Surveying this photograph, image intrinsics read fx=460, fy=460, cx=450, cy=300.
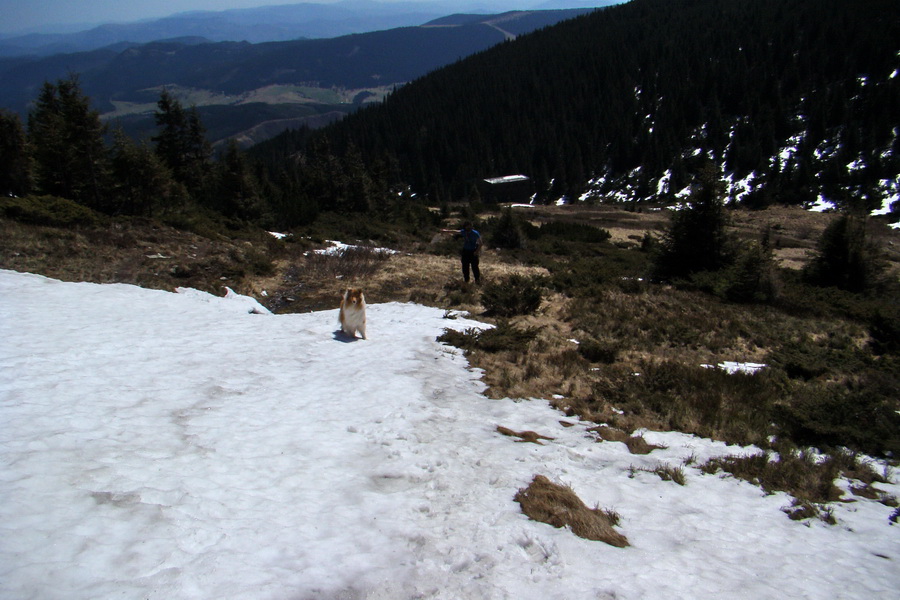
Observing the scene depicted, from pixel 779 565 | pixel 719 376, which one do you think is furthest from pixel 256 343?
pixel 719 376

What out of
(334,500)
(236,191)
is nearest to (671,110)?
(236,191)

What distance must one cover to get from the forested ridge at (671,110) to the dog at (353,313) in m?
57.8

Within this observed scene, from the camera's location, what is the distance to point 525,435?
20.6 feet

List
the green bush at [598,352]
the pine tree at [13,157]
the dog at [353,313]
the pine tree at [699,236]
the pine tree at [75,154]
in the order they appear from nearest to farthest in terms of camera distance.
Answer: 1. the dog at [353,313]
2. the green bush at [598,352]
3. the pine tree at [699,236]
4. the pine tree at [75,154]
5. the pine tree at [13,157]

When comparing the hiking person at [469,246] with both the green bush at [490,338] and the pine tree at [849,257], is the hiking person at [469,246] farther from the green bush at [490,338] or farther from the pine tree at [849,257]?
the pine tree at [849,257]

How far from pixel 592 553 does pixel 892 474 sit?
4.52 m

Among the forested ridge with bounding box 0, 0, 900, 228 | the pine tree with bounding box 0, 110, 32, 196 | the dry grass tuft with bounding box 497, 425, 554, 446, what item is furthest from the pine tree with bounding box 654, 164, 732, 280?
the pine tree with bounding box 0, 110, 32, 196

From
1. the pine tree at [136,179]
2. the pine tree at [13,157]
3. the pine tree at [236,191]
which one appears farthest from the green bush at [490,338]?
the pine tree at [13,157]

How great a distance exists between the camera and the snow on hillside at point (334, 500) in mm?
3320

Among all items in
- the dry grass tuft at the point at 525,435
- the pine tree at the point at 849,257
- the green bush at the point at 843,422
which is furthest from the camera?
the pine tree at the point at 849,257

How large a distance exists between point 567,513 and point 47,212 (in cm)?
2110

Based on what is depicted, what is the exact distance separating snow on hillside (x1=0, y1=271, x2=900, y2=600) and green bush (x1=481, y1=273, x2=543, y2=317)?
5898 millimetres

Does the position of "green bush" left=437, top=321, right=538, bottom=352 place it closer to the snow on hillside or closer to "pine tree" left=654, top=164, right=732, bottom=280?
the snow on hillside

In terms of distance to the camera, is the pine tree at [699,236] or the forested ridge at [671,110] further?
the forested ridge at [671,110]
